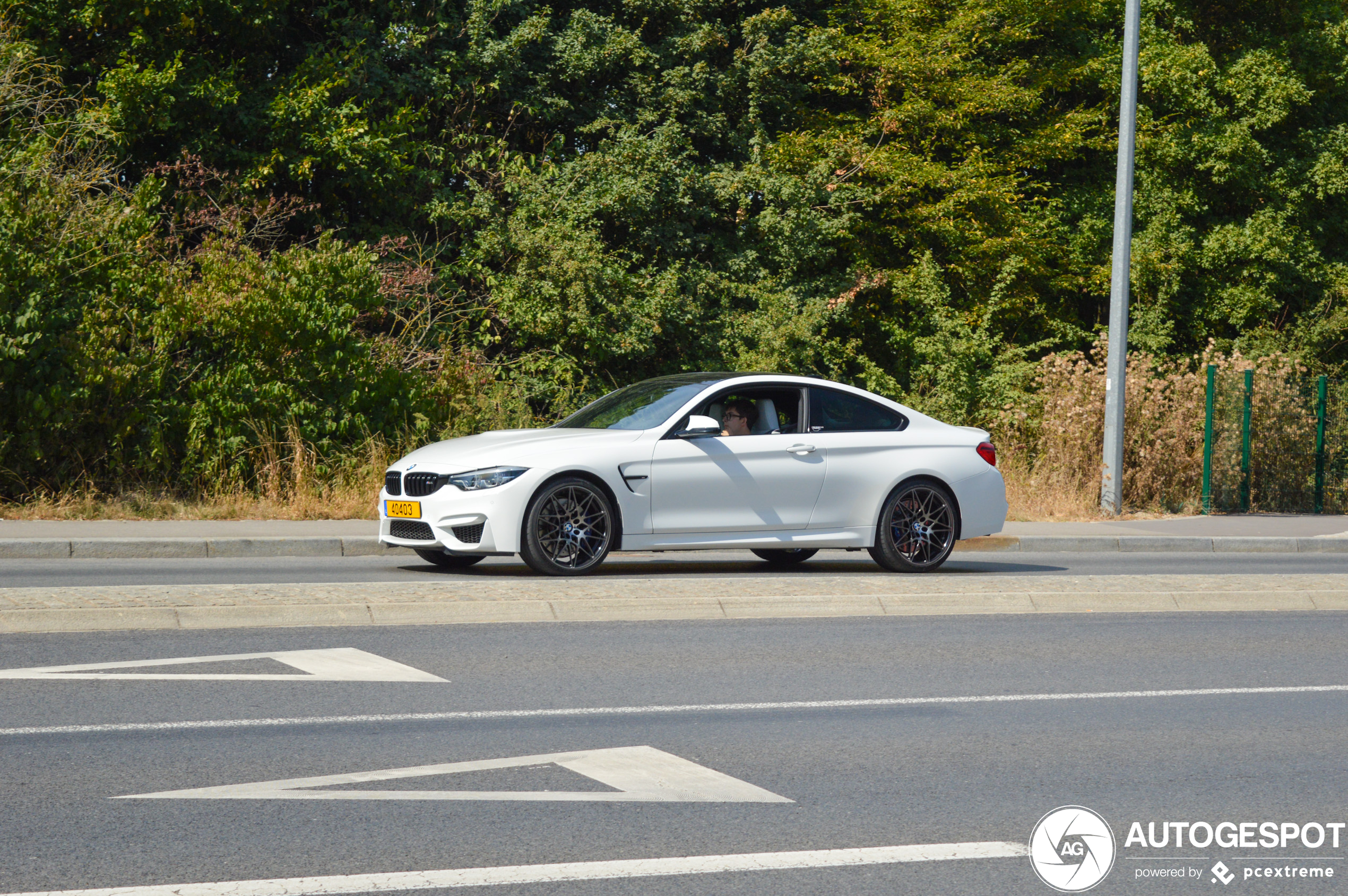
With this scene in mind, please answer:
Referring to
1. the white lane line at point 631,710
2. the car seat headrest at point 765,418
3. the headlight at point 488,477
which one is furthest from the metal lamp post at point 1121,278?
the white lane line at point 631,710

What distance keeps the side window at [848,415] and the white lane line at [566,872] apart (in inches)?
289

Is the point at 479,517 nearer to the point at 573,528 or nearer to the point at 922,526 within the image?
the point at 573,528

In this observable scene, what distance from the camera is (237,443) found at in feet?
55.6

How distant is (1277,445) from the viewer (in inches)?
834

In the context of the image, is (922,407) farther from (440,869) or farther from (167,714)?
(440,869)

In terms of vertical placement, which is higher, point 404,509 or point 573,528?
point 404,509

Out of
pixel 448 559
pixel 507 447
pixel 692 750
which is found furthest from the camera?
pixel 448 559

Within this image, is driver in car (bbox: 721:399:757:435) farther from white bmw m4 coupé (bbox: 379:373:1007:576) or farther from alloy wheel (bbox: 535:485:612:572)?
alloy wheel (bbox: 535:485:612:572)

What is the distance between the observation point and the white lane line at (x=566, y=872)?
404 centimetres

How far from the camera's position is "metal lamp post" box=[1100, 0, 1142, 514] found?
18625 millimetres

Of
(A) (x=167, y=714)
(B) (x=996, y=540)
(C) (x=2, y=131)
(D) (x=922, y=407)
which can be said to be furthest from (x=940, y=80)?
(A) (x=167, y=714)

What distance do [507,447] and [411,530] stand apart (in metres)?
1.01

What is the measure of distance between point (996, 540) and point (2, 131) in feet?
43.2

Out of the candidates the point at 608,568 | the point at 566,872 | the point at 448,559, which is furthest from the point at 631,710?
the point at 448,559
